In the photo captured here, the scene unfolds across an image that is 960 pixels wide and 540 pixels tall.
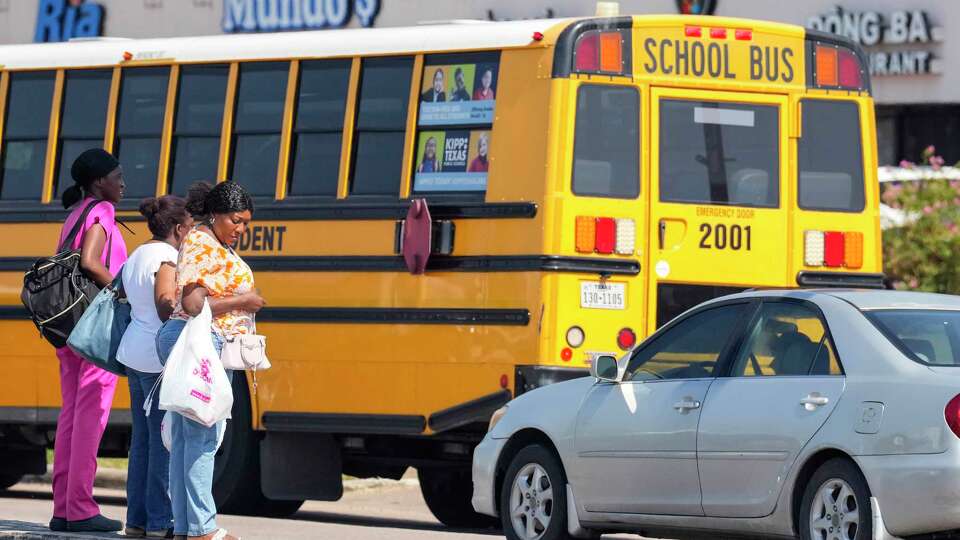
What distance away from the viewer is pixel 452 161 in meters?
12.2

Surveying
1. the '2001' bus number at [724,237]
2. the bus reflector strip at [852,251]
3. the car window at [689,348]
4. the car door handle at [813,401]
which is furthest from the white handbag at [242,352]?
the bus reflector strip at [852,251]

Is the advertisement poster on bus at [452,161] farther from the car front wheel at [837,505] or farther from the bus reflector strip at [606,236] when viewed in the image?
the car front wheel at [837,505]

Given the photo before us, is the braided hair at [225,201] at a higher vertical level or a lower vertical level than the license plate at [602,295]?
higher

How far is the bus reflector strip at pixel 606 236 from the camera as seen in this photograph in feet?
38.7

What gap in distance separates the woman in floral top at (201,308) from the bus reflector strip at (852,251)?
449cm

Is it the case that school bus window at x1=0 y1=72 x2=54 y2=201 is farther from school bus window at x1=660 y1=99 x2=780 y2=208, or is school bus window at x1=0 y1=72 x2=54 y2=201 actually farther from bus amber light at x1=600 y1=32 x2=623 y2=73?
school bus window at x1=660 y1=99 x2=780 y2=208

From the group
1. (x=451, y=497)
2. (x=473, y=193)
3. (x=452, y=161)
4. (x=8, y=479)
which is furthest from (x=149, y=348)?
(x=8, y=479)

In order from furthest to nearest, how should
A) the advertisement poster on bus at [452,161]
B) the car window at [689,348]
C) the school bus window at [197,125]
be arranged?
the school bus window at [197,125] < the advertisement poster on bus at [452,161] < the car window at [689,348]

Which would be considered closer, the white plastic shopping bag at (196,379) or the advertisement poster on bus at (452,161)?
the white plastic shopping bag at (196,379)

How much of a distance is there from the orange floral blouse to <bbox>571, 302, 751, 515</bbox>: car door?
5.88ft

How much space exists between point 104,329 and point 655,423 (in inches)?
102

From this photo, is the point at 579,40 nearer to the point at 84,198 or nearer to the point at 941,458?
the point at 84,198

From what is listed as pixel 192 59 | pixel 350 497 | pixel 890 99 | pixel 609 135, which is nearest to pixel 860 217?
pixel 609 135

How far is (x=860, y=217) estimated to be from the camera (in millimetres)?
12555
